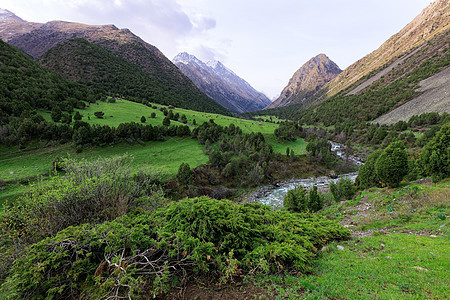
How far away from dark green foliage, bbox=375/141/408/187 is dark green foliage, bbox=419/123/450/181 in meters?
2.00

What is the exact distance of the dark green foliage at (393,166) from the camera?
1582cm

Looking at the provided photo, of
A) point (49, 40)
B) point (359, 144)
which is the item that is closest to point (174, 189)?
point (359, 144)

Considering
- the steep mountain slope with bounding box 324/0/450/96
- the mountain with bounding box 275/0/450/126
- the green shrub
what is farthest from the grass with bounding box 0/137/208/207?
the steep mountain slope with bounding box 324/0/450/96

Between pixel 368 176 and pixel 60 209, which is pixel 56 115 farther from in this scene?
pixel 368 176

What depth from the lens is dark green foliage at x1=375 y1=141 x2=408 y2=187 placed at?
15.8m

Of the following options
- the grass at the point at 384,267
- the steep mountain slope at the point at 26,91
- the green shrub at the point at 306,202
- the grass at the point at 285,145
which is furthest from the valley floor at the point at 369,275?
the steep mountain slope at the point at 26,91

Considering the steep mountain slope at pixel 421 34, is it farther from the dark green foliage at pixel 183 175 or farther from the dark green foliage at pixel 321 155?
the dark green foliage at pixel 183 175

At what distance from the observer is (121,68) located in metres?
110

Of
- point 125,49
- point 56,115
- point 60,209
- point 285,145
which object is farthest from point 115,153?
point 125,49

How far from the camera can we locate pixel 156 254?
6.09 meters

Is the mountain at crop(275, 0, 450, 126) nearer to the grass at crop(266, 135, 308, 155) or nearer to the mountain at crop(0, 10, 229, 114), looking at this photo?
the grass at crop(266, 135, 308, 155)

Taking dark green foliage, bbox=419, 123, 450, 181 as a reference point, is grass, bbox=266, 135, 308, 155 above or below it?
below

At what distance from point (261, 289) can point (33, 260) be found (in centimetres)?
724

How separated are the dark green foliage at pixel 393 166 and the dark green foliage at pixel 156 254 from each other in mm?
14330
